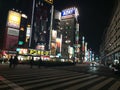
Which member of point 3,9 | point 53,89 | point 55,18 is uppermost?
point 55,18

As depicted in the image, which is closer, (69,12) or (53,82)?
(53,82)

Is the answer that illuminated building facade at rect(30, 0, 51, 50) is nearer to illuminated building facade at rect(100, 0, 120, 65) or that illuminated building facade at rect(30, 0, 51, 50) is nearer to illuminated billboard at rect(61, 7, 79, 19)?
illuminated building facade at rect(100, 0, 120, 65)

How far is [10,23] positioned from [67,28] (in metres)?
84.3

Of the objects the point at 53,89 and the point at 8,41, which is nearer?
the point at 53,89

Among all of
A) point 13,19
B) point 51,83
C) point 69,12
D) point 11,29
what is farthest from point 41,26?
point 51,83

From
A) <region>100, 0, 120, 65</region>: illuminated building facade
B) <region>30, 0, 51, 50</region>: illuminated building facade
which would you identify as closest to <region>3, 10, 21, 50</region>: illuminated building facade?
<region>30, 0, 51, 50</region>: illuminated building facade

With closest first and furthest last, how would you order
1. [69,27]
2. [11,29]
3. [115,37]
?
[11,29] → [115,37] → [69,27]

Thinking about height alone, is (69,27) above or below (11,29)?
above

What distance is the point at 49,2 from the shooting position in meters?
99.2

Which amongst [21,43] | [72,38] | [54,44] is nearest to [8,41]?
[21,43]

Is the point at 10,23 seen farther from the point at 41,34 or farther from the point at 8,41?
the point at 41,34

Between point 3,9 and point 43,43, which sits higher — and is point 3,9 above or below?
above

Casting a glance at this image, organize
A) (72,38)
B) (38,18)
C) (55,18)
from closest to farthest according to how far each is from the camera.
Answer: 1. (38,18)
2. (55,18)
3. (72,38)

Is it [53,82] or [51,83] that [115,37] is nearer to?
[53,82]
